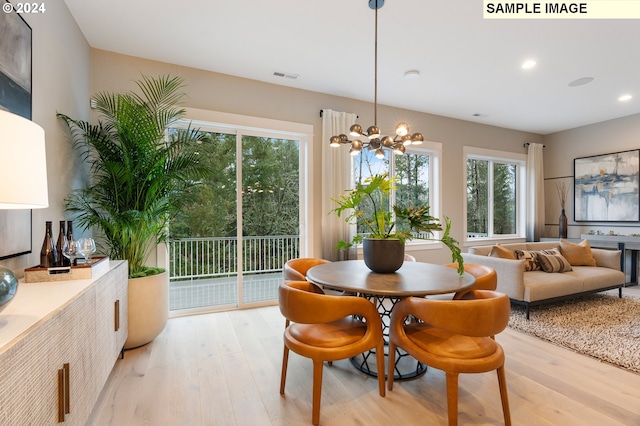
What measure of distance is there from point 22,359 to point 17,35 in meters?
1.78

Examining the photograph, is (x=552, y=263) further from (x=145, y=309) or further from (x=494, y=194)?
(x=145, y=309)

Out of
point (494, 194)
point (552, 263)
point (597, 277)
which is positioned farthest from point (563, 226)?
point (552, 263)

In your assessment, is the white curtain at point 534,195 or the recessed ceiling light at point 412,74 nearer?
the recessed ceiling light at point 412,74

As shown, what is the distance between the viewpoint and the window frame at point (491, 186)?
17.5 ft

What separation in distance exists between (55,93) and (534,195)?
7.23 m

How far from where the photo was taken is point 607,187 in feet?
17.3

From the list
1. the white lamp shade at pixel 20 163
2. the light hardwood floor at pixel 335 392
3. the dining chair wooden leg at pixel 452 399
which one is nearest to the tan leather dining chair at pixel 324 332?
the light hardwood floor at pixel 335 392

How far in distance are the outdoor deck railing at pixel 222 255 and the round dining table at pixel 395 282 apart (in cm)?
160

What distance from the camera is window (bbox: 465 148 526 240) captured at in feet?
18.3

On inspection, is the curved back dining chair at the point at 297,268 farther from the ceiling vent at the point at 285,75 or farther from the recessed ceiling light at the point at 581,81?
the recessed ceiling light at the point at 581,81

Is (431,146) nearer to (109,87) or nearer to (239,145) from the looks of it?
(239,145)

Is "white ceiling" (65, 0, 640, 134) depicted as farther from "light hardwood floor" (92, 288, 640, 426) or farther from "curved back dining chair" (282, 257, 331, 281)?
"light hardwood floor" (92, 288, 640, 426)

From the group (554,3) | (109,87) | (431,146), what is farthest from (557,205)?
(109,87)

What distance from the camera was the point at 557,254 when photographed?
3.96 meters
